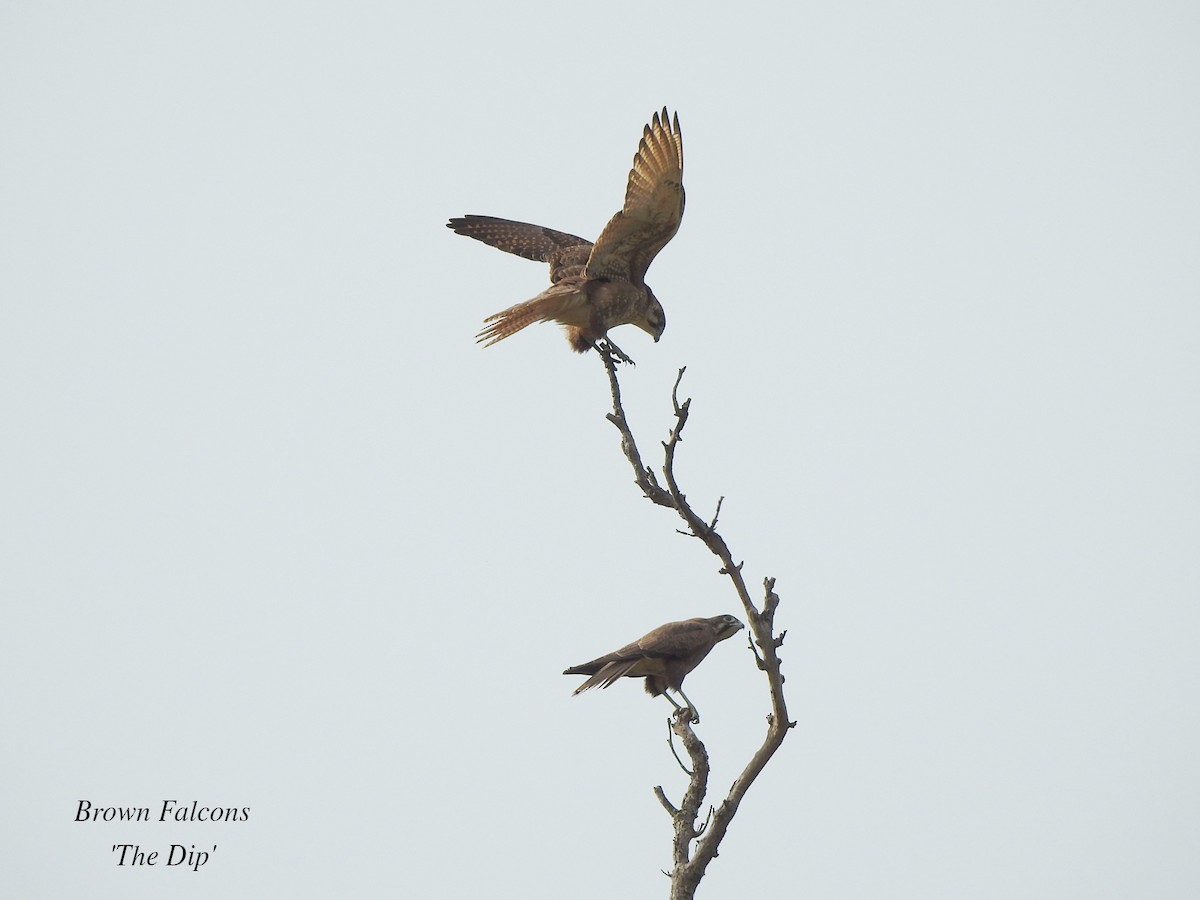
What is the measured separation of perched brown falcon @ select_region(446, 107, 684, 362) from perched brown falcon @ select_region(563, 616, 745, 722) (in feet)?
5.98

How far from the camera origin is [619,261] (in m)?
8.12

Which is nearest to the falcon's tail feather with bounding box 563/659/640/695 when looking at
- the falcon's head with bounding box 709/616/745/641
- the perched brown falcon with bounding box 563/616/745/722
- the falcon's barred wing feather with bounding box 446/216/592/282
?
the perched brown falcon with bounding box 563/616/745/722

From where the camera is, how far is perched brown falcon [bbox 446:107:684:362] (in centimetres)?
731

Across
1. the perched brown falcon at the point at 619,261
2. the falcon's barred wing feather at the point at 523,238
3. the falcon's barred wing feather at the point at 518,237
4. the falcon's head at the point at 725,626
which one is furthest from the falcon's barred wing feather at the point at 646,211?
the falcon's head at the point at 725,626

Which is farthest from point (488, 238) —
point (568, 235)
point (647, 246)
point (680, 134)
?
point (680, 134)

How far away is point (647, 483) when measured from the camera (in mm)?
5816

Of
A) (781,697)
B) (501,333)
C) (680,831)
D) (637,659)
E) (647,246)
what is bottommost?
(680,831)

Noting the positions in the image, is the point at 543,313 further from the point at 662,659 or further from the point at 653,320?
the point at 662,659

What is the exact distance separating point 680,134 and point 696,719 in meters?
3.34

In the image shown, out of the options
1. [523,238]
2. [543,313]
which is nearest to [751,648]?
[543,313]

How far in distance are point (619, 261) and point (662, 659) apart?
2738 millimetres

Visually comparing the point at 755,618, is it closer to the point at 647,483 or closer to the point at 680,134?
the point at 647,483

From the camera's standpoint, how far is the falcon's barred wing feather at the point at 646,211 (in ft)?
23.8

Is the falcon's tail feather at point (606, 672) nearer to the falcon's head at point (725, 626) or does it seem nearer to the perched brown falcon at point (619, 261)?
the falcon's head at point (725, 626)
